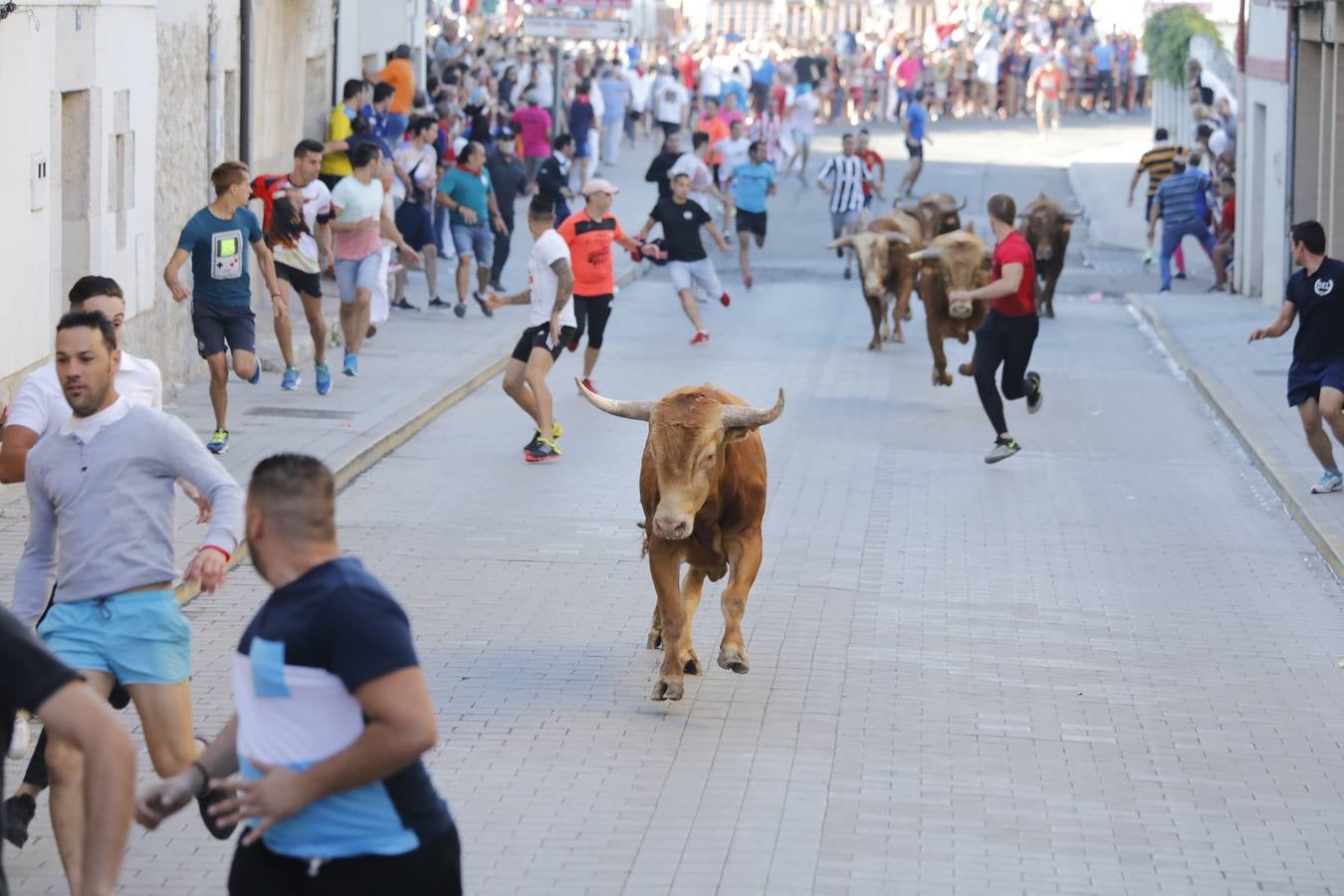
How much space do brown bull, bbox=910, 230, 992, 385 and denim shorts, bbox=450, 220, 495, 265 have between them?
Result: 238 inches

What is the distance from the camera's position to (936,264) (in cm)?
1953

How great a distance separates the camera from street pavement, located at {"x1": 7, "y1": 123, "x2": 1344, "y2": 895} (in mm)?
7371

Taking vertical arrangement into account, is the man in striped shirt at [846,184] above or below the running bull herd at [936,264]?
above

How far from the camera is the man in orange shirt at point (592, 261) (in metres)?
17.5

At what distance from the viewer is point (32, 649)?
421 cm

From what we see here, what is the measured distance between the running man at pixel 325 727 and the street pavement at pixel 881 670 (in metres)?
2.32

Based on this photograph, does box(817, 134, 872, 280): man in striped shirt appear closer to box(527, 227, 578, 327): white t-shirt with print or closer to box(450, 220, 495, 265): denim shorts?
box(450, 220, 495, 265): denim shorts

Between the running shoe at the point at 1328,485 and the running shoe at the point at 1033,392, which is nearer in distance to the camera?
the running shoe at the point at 1328,485

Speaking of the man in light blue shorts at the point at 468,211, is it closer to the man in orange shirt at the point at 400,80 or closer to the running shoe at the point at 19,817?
the man in orange shirt at the point at 400,80

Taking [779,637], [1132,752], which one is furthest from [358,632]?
[779,637]

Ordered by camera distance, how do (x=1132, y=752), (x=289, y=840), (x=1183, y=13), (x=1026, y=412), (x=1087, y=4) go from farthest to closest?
(x=1087, y=4) → (x=1183, y=13) → (x=1026, y=412) → (x=1132, y=752) → (x=289, y=840)

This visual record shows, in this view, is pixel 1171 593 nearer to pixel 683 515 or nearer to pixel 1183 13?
pixel 683 515

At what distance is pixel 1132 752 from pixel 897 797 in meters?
1.18

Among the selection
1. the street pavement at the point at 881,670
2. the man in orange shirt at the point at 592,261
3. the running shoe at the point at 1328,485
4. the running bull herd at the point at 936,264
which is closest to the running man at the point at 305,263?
the street pavement at the point at 881,670
